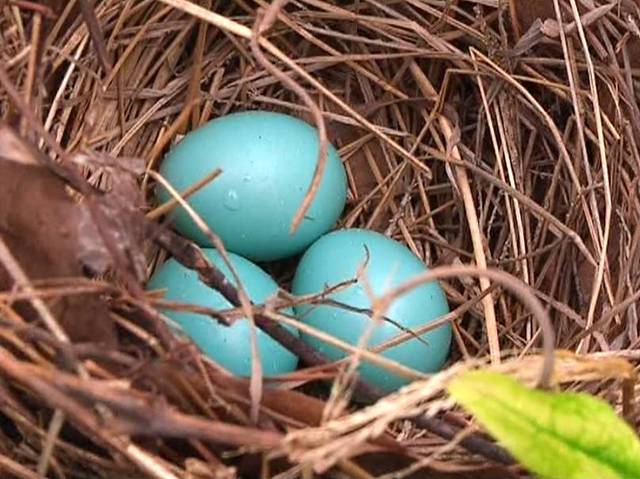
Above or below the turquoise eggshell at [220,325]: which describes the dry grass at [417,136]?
above

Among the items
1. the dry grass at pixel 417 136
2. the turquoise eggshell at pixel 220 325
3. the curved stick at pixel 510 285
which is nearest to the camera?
the curved stick at pixel 510 285

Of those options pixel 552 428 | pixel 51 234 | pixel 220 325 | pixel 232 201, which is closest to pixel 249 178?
pixel 232 201

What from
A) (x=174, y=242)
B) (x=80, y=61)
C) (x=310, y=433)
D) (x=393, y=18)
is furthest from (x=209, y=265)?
(x=393, y=18)

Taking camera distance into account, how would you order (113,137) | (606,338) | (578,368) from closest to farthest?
1. (578,368)
2. (606,338)
3. (113,137)

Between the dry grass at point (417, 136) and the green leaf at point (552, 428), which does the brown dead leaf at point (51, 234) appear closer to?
the dry grass at point (417, 136)

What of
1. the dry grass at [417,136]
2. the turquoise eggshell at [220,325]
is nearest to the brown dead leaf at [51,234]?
the dry grass at [417,136]

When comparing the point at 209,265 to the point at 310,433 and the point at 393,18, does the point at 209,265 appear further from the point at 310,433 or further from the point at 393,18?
the point at 393,18
